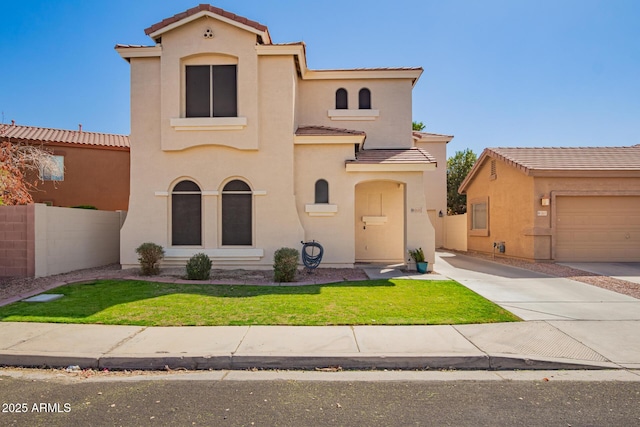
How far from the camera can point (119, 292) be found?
366 inches

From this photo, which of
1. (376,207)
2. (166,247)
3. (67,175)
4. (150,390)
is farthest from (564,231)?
(67,175)

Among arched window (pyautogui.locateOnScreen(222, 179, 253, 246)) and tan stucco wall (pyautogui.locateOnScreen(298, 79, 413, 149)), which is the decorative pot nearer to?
tan stucco wall (pyautogui.locateOnScreen(298, 79, 413, 149))

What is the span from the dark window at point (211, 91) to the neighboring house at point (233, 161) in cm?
3

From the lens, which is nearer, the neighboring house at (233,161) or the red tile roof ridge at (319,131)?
the neighboring house at (233,161)

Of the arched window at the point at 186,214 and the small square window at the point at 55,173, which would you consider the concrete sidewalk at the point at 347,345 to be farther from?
the small square window at the point at 55,173

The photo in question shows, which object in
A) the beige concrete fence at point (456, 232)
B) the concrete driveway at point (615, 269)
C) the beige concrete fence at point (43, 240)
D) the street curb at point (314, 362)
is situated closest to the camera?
the street curb at point (314, 362)

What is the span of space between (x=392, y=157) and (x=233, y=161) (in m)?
5.13

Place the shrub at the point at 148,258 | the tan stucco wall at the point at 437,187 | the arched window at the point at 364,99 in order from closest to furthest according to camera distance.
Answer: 1. the shrub at the point at 148,258
2. the arched window at the point at 364,99
3. the tan stucco wall at the point at 437,187

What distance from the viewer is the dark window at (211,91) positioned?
1294 centimetres

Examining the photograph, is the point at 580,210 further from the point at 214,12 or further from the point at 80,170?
the point at 80,170

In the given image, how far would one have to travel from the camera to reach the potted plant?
480 inches

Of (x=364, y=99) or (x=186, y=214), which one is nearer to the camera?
(x=186, y=214)

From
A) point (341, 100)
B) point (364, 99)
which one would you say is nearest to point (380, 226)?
point (364, 99)

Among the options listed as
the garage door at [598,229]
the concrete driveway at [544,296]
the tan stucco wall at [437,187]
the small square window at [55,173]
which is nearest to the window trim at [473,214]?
the tan stucco wall at [437,187]
